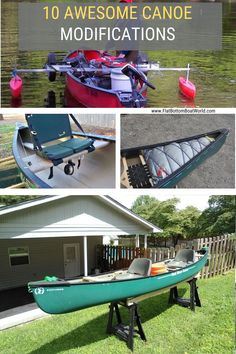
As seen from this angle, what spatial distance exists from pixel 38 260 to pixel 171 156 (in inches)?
260

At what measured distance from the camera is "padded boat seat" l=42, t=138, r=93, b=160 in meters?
2.69

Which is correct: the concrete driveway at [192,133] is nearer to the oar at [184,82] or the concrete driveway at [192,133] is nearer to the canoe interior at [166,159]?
the canoe interior at [166,159]

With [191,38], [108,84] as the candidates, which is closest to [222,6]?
[191,38]

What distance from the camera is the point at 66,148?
8.95 ft

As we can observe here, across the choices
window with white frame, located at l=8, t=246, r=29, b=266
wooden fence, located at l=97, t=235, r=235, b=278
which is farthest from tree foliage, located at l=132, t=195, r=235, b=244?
window with white frame, located at l=8, t=246, r=29, b=266

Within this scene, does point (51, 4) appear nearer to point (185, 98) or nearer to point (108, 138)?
point (108, 138)

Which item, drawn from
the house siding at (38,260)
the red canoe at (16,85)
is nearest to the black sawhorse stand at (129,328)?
the red canoe at (16,85)

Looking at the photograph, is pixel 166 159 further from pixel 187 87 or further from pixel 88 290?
pixel 88 290

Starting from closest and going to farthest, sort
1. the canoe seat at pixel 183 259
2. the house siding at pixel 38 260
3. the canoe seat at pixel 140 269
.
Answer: the canoe seat at pixel 140 269 < the canoe seat at pixel 183 259 < the house siding at pixel 38 260

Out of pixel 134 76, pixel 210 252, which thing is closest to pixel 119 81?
pixel 134 76

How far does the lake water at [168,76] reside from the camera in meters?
2.73

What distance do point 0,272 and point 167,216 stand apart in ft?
21.9

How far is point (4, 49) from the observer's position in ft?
8.83

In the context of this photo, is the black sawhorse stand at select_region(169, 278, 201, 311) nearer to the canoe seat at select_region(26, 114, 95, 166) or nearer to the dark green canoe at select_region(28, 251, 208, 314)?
the dark green canoe at select_region(28, 251, 208, 314)
